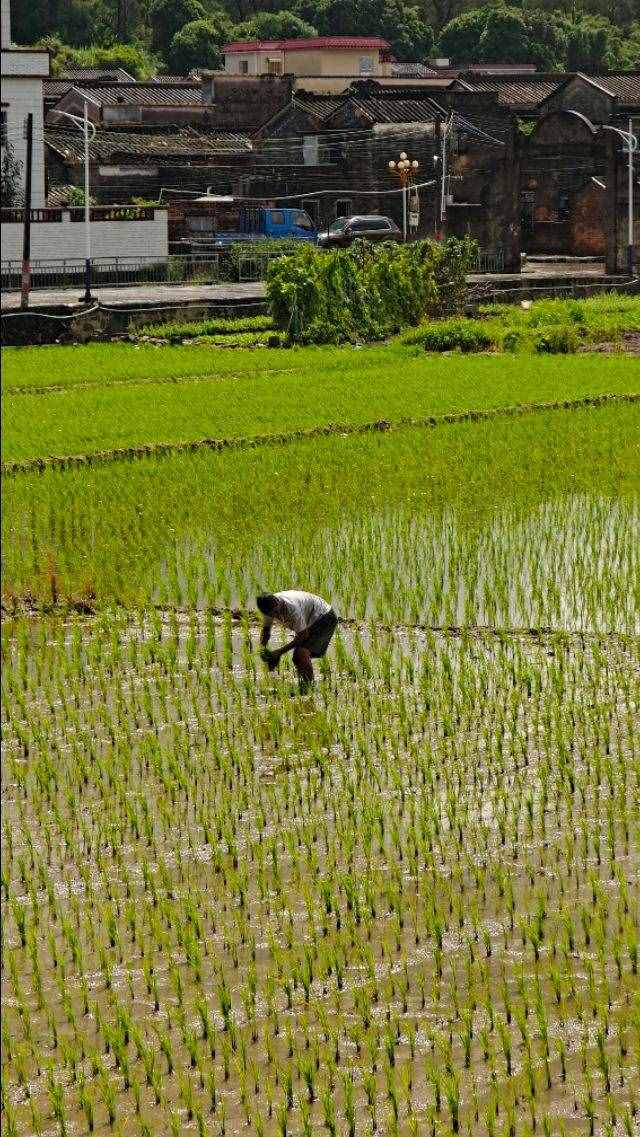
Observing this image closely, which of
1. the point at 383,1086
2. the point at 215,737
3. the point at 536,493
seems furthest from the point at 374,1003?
the point at 536,493

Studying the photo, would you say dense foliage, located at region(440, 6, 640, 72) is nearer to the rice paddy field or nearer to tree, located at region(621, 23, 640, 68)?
tree, located at region(621, 23, 640, 68)

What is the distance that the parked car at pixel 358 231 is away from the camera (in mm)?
37531

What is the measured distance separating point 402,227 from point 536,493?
2907 centimetres

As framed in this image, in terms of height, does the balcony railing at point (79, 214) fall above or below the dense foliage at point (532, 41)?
below

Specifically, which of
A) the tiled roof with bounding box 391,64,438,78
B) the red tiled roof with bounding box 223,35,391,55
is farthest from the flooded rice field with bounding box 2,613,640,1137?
A: the tiled roof with bounding box 391,64,438,78

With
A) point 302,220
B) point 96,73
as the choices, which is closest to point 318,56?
point 96,73

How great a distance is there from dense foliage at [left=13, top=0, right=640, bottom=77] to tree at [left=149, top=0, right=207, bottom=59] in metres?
0.03

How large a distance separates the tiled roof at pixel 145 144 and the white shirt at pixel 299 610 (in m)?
32.2

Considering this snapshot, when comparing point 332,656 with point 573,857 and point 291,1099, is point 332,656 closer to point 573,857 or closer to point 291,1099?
point 573,857

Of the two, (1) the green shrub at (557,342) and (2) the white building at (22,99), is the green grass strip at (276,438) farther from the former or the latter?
(2) the white building at (22,99)

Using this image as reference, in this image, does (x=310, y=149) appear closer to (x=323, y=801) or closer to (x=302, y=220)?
(x=302, y=220)

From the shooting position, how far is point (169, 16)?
66688 mm

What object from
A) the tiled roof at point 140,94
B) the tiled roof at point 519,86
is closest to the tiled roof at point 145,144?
the tiled roof at point 140,94

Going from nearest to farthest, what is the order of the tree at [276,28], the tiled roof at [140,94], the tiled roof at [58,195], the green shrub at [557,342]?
the green shrub at [557,342] → the tiled roof at [58,195] → the tiled roof at [140,94] → the tree at [276,28]
